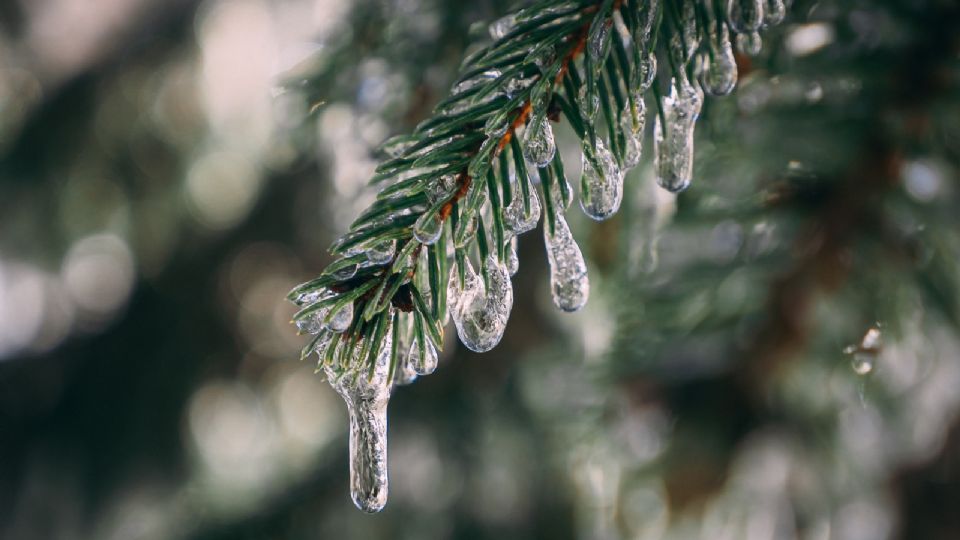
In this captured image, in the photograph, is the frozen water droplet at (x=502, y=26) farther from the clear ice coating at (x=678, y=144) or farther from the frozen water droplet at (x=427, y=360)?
the frozen water droplet at (x=427, y=360)

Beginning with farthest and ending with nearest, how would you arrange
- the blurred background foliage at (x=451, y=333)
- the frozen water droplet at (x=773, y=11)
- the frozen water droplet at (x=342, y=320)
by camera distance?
the blurred background foliage at (x=451, y=333)
the frozen water droplet at (x=773, y=11)
the frozen water droplet at (x=342, y=320)

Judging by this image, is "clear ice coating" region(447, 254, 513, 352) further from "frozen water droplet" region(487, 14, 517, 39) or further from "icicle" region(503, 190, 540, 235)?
"frozen water droplet" region(487, 14, 517, 39)

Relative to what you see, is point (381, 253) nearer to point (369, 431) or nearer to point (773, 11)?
point (369, 431)

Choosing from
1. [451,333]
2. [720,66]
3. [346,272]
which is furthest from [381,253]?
[451,333]

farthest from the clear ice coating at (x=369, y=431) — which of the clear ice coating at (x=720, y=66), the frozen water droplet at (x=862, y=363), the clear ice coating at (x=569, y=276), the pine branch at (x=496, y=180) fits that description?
the frozen water droplet at (x=862, y=363)

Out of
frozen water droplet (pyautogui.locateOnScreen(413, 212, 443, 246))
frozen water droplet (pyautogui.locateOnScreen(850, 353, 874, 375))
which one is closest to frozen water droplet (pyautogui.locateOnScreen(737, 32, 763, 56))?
frozen water droplet (pyautogui.locateOnScreen(413, 212, 443, 246))

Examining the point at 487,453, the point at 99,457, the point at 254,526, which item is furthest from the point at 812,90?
the point at 99,457

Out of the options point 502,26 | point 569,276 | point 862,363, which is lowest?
point 862,363
